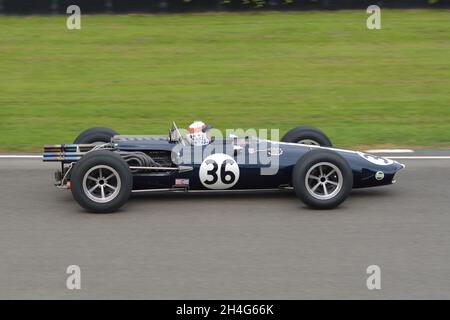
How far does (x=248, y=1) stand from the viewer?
19031 millimetres

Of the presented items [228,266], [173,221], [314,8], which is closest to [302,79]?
[314,8]

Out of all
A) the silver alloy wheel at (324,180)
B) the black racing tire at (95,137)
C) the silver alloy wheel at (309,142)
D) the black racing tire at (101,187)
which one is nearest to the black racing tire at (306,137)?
the silver alloy wheel at (309,142)

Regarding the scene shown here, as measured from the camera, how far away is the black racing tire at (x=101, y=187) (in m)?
8.12

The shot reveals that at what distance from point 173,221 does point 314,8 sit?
11812 millimetres

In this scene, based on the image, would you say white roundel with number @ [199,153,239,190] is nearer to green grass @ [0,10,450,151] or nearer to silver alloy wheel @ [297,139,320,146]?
silver alloy wheel @ [297,139,320,146]

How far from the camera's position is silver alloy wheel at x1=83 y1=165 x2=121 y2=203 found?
8172 millimetres

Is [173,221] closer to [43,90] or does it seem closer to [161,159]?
[161,159]

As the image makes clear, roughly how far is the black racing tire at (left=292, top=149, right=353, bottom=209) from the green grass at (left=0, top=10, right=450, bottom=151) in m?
3.30

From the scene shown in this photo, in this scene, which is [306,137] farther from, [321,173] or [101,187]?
[101,187]

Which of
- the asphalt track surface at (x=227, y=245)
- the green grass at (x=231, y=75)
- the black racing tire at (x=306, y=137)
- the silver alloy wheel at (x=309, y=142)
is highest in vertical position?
the green grass at (x=231, y=75)

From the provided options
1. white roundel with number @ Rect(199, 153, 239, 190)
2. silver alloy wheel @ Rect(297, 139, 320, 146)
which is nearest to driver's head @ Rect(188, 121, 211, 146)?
white roundel with number @ Rect(199, 153, 239, 190)

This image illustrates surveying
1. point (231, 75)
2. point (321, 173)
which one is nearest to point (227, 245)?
point (321, 173)

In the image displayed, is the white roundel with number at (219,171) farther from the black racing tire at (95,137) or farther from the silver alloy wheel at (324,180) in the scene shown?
the black racing tire at (95,137)

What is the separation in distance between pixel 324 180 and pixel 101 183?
7.10 ft
